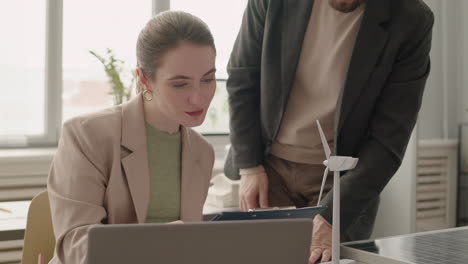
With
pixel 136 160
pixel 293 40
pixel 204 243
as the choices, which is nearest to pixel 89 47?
pixel 293 40

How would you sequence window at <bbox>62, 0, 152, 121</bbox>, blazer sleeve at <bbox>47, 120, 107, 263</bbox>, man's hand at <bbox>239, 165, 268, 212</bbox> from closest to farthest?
blazer sleeve at <bbox>47, 120, 107, 263</bbox> → man's hand at <bbox>239, 165, 268, 212</bbox> → window at <bbox>62, 0, 152, 121</bbox>

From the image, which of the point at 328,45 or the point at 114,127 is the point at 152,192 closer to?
the point at 114,127

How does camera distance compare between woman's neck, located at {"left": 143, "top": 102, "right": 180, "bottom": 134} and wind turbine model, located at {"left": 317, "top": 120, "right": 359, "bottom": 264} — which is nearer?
wind turbine model, located at {"left": 317, "top": 120, "right": 359, "bottom": 264}

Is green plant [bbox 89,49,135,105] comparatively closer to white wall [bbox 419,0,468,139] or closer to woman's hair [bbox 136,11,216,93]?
woman's hair [bbox 136,11,216,93]

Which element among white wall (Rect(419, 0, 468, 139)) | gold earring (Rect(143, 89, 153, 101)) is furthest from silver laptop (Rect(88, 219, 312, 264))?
white wall (Rect(419, 0, 468, 139))

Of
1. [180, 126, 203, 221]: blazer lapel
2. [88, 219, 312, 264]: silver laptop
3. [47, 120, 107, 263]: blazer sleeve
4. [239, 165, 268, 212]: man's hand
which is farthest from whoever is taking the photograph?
[239, 165, 268, 212]: man's hand

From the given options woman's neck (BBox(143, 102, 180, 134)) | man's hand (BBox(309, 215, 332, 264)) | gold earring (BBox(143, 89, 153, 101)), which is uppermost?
gold earring (BBox(143, 89, 153, 101))

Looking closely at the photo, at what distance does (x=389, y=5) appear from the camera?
5.96 ft

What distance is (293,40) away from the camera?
1.85 meters

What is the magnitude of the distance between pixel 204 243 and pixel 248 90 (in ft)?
3.67

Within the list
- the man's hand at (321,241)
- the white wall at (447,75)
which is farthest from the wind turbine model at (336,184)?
the white wall at (447,75)

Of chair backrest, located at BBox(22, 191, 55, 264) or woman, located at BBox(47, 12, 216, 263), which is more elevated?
woman, located at BBox(47, 12, 216, 263)

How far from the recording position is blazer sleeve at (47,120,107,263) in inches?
52.7

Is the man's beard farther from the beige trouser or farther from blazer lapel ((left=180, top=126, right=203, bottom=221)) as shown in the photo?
blazer lapel ((left=180, top=126, right=203, bottom=221))
